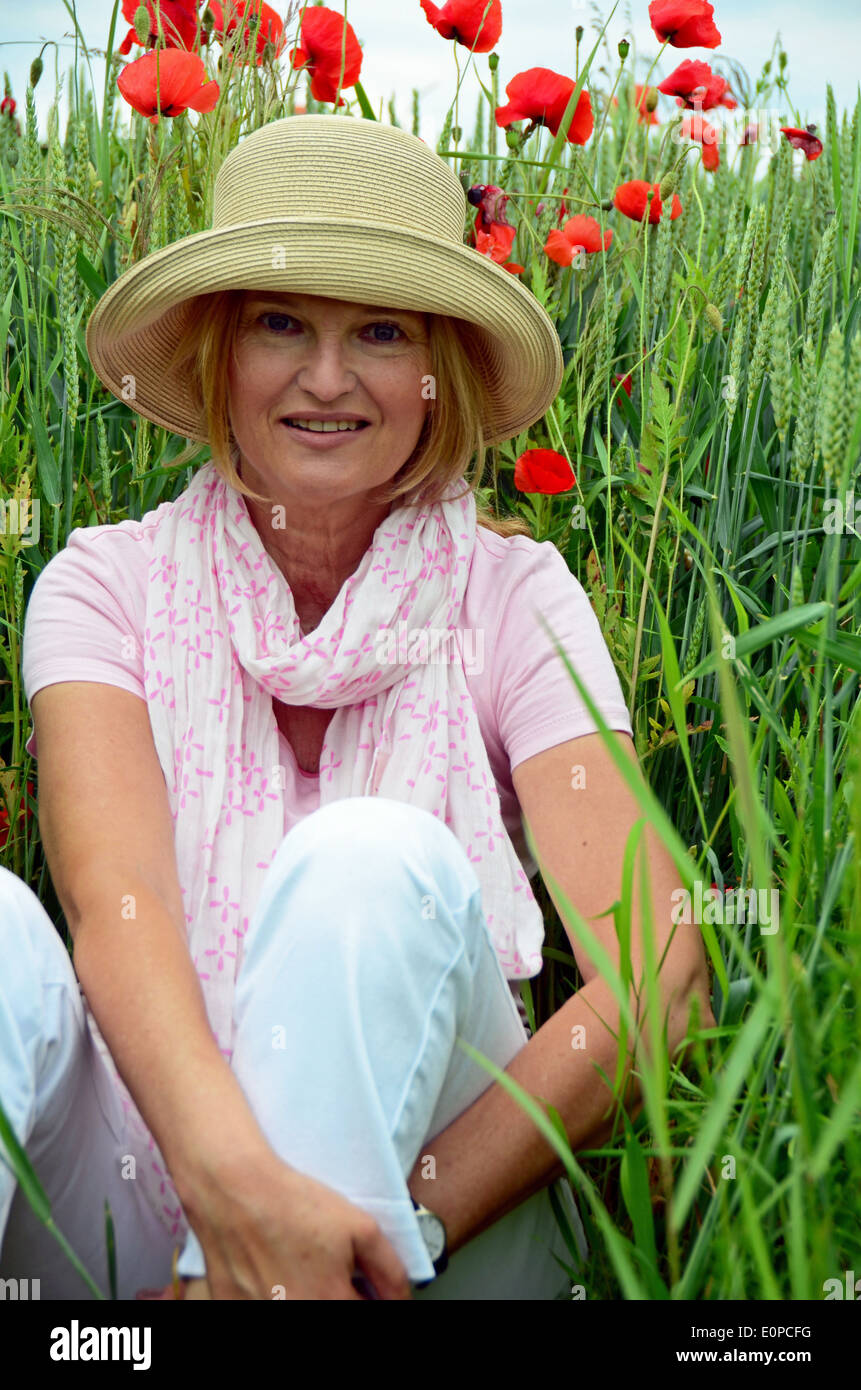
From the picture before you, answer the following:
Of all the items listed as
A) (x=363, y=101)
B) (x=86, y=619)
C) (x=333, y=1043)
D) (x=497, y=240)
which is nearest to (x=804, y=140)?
(x=497, y=240)

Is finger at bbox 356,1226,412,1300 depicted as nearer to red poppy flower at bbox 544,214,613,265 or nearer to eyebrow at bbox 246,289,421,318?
eyebrow at bbox 246,289,421,318

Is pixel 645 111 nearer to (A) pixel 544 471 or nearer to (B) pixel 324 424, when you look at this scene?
(A) pixel 544 471

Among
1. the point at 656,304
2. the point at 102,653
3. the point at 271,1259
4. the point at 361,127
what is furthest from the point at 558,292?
the point at 271,1259

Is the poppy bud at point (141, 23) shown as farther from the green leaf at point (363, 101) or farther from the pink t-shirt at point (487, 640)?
the pink t-shirt at point (487, 640)

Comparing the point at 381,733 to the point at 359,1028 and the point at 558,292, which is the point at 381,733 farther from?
the point at 558,292

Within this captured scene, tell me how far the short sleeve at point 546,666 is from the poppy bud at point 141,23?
0.84 metres

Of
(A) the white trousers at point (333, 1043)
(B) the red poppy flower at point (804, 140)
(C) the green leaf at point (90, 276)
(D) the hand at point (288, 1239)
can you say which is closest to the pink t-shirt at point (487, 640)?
(A) the white trousers at point (333, 1043)

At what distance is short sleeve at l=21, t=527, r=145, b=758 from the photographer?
141cm

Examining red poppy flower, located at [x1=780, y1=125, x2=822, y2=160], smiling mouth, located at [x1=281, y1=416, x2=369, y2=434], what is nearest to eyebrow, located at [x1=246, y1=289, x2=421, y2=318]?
smiling mouth, located at [x1=281, y1=416, x2=369, y2=434]

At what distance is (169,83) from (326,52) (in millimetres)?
252

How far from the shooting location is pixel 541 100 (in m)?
1.79

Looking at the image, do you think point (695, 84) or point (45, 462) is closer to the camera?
point (45, 462)

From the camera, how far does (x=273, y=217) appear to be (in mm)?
1391

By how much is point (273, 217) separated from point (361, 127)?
5.8 inches
